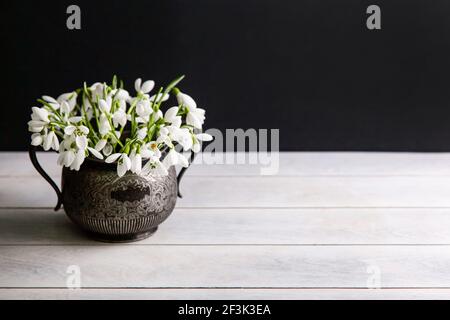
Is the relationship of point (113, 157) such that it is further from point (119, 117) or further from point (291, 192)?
point (291, 192)

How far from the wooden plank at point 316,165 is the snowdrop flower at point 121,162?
0.55m

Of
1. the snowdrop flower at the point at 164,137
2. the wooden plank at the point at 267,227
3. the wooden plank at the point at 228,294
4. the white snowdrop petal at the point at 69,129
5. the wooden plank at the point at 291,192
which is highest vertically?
the white snowdrop petal at the point at 69,129

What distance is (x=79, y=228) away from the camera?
1.23 meters

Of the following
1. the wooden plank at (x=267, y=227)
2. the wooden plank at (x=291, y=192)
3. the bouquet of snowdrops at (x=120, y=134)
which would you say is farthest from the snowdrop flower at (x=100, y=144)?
the wooden plank at (x=291, y=192)

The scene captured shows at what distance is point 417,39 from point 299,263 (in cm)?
93

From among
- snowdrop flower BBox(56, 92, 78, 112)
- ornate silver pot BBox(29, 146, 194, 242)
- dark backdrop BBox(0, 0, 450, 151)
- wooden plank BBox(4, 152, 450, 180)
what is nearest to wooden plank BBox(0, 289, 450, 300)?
ornate silver pot BBox(29, 146, 194, 242)

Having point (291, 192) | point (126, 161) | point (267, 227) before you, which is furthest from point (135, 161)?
point (291, 192)

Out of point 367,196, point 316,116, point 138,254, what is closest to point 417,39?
point 316,116

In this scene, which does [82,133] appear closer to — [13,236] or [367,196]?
[13,236]

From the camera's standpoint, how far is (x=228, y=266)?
3.59 ft

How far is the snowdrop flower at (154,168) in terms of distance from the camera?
107 cm

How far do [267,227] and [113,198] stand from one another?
35 centimetres

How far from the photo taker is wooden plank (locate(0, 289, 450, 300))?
990mm

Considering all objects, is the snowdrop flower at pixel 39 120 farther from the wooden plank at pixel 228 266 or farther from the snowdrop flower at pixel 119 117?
the wooden plank at pixel 228 266
